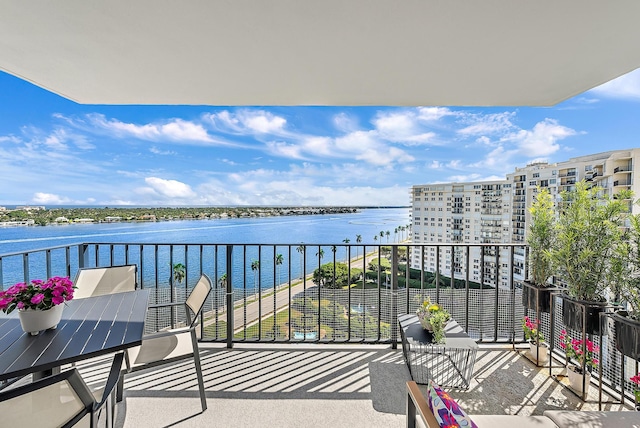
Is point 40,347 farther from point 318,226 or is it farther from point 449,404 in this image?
point 318,226

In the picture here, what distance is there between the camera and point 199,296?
210 centimetres

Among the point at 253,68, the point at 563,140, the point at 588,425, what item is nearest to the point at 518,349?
the point at 588,425

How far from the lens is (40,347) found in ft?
4.40

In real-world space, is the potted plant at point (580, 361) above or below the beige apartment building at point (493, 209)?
below

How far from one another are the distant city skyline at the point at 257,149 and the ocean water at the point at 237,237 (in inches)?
63.6

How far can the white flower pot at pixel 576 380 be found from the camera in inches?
84.6

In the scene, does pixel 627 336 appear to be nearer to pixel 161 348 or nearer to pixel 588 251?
pixel 588 251

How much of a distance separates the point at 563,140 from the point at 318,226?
25.5 feet

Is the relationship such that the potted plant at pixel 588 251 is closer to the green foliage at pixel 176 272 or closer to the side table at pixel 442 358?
the side table at pixel 442 358

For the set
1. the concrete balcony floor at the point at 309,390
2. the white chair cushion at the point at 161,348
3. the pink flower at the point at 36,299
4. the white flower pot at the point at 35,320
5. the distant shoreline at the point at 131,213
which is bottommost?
the concrete balcony floor at the point at 309,390

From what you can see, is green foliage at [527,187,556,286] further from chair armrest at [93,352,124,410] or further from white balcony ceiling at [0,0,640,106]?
chair armrest at [93,352,124,410]

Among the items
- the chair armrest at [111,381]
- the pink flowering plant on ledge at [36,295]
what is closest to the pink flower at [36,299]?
the pink flowering plant on ledge at [36,295]

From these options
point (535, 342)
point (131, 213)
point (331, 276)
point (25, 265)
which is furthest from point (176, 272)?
point (535, 342)

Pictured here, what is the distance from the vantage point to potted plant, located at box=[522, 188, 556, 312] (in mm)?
2459
